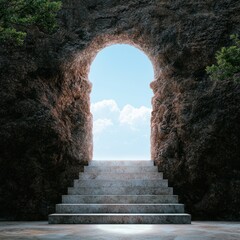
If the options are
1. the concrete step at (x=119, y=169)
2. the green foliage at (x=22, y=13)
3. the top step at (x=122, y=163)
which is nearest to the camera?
the green foliage at (x=22, y=13)

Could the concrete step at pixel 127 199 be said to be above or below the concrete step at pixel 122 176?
below

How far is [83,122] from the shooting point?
10.8 meters

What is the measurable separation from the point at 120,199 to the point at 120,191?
50 cm

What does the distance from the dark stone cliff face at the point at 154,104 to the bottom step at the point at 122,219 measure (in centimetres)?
150

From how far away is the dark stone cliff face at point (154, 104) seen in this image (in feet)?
28.5

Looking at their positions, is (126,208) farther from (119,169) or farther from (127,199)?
(119,169)

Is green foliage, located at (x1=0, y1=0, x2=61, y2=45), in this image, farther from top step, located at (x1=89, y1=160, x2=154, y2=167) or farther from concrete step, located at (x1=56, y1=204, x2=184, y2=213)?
top step, located at (x1=89, y1=160, x2=154, y2=167)

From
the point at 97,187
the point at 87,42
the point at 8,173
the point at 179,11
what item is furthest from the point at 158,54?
the point at 8,173

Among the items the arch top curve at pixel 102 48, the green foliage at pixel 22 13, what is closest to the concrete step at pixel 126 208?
the green foliage at pixel 22 13

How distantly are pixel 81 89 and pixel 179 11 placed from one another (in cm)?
391

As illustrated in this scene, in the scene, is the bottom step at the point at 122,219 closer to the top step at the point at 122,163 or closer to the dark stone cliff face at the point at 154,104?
the dark stone cliff face at the point at 154,104

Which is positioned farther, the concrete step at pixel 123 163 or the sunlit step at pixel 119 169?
the concrete step at pixel 123 163

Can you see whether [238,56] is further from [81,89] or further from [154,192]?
[81,89]

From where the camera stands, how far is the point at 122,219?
23.8 feet
